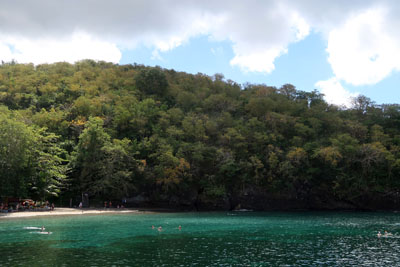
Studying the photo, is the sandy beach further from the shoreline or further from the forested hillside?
the forested hillside

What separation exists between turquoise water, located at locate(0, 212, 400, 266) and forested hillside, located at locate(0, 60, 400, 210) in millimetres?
20173

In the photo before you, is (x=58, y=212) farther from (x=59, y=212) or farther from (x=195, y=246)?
(x=195, y=246)

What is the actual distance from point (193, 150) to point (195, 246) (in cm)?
3685

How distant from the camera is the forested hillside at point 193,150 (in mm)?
52344

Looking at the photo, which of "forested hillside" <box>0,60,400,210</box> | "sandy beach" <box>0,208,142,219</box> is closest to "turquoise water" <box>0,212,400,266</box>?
"sandy beach" <box>0,208,142,219</box>

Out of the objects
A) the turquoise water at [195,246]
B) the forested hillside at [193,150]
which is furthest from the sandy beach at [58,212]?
the turquoise water at [195,246]

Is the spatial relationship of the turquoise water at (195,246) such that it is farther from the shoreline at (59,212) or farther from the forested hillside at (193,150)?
the forested hillside at (193,150)

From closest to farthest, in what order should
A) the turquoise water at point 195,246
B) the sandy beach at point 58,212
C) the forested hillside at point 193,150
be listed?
the turquoise water at point 195,246 < the sandy beach at point 58,212 < the forested hillside at point 193,150

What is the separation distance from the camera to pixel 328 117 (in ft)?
230

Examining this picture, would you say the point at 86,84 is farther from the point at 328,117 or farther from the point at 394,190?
the point at 394,190

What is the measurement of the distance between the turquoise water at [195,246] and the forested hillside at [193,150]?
66.2ft

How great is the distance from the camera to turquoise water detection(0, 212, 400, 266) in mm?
18672

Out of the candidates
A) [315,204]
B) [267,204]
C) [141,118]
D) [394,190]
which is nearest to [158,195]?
[141,118]

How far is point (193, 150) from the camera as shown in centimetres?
5988
